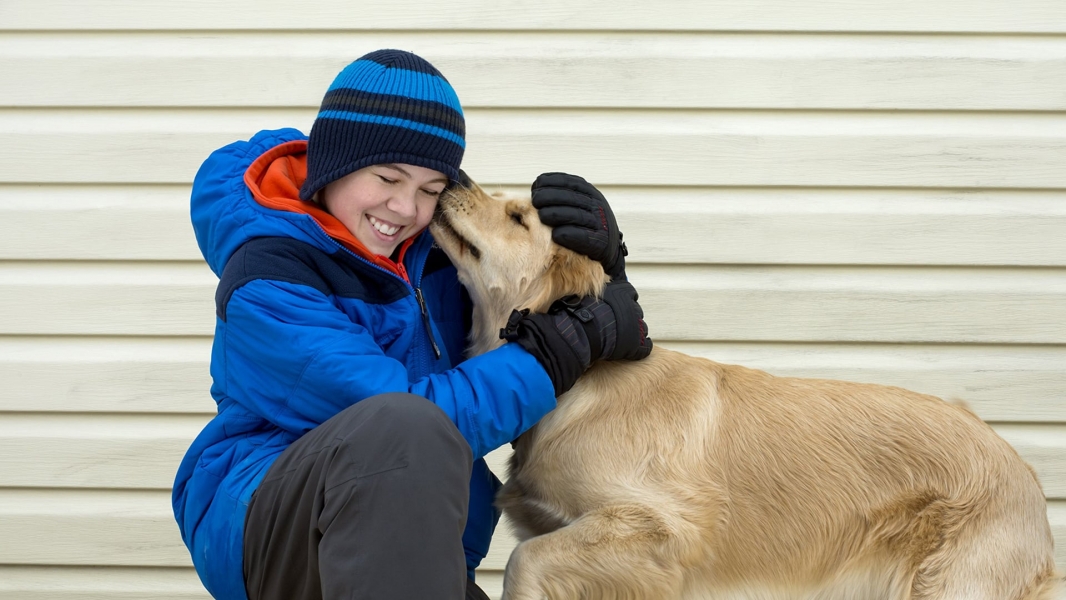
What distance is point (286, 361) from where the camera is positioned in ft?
6.19

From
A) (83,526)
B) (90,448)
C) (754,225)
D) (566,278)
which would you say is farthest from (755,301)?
(83,526)

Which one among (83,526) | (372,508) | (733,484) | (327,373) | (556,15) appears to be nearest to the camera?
(372,508)

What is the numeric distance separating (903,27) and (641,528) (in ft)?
6.85

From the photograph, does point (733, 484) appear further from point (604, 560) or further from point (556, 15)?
point (556, 15)

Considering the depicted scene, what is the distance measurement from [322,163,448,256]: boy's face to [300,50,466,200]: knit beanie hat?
0.06 m

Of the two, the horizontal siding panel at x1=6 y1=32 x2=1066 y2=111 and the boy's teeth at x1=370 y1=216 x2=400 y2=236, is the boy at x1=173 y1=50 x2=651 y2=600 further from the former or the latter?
the horizontal siding panel at x1=6 y1=32 x2=1066 y2=111

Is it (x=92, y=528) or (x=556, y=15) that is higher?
(x=556, y=15)

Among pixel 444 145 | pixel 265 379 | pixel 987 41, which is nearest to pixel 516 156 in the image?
pixel 444 145

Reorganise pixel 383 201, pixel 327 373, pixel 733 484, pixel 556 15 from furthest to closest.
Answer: pixel 556 15 → pixel 733 484 → pixel 383 201 → pixel 327 373

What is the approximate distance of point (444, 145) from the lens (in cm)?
210

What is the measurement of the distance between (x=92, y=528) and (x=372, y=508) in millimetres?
2119

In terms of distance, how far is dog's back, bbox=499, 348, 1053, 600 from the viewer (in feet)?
6.93

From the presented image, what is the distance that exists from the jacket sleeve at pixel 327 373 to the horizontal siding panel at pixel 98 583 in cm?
160

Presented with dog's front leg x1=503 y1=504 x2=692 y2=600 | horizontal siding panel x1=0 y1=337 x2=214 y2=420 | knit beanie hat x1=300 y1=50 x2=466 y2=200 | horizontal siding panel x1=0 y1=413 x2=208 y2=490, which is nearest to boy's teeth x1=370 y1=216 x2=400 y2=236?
knit beanie hat x1=300 y1=50 x2=466 y2=200
